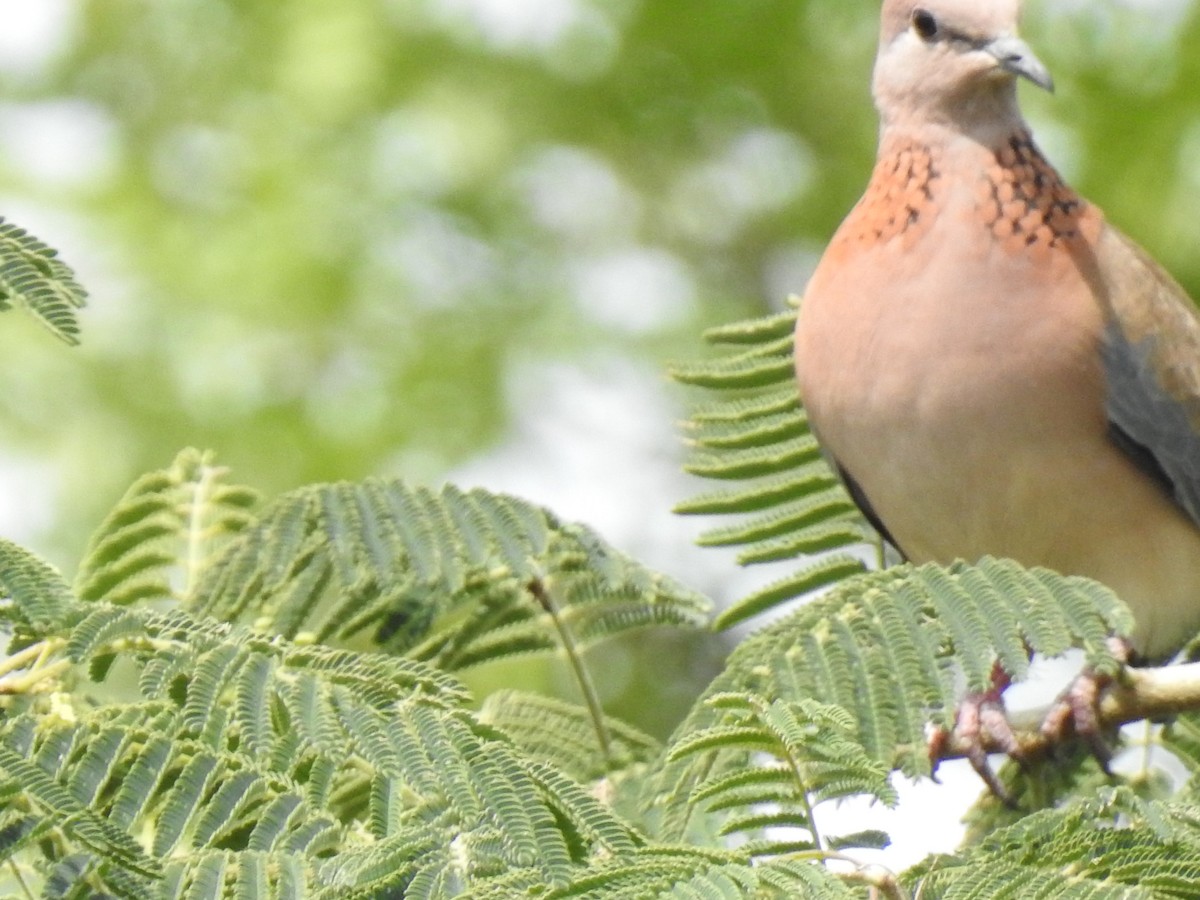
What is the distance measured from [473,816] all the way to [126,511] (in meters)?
1.56

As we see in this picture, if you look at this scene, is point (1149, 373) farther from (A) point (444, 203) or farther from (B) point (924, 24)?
(A) point (444, 203)

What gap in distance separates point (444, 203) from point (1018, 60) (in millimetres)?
4583

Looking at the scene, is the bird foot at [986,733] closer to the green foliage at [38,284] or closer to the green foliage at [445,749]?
the green foliage at [445,749]

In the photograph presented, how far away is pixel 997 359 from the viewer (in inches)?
138

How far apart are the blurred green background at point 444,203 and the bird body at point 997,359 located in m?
3.24

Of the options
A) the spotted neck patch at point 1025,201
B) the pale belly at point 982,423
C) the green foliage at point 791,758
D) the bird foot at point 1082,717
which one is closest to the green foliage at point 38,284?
the green foliage at point 791,758

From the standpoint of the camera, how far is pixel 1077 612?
2.39 metres

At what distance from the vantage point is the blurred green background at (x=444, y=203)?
7.29 meters

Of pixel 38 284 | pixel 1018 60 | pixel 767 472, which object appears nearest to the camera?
pixel 38 284

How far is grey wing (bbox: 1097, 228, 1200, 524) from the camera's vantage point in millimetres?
3621

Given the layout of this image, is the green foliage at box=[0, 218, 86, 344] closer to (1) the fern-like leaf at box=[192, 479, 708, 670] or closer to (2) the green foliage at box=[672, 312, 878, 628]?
(1) the fern-like leaf at box=[192, 479, 708, 670]

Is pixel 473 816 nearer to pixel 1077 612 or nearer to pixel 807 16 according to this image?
pixel 1077 612

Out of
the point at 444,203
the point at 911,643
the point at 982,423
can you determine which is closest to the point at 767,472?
the point at 982,423

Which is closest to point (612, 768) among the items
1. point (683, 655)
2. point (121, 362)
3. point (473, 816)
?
point (473, 816)
